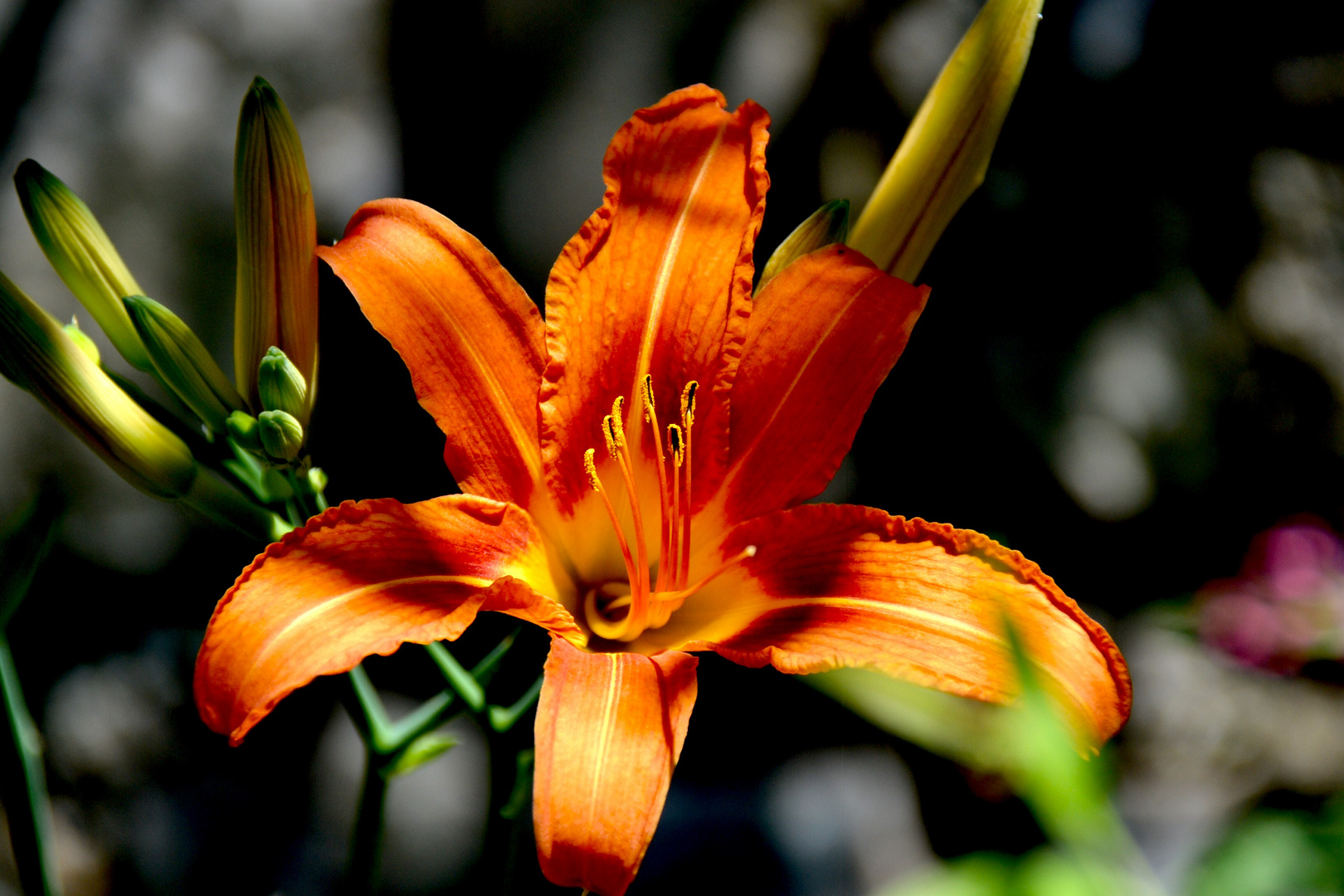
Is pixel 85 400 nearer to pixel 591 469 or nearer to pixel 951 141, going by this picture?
pixel 591 469

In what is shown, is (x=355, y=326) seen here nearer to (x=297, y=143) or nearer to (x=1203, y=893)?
(x=297, y=143)

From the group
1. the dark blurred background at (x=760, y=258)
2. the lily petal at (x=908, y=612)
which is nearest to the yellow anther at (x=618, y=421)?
the lily petal at (x=908, y=612)

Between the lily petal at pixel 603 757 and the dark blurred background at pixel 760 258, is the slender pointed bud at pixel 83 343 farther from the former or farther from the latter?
the dark blurred background at pixel 760 258

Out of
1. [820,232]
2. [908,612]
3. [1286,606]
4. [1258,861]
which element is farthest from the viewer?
[1286,606]

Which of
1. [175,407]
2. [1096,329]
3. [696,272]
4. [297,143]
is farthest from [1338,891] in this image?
[1096,329]

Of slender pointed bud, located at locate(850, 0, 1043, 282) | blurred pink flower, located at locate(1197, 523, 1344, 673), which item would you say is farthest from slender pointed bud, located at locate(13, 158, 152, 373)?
blurred pink flower, located at locate(1197, 523, 1344, 673)

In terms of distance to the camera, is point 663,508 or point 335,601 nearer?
point 335,601

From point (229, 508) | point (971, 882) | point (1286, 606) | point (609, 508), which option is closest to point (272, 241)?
point (229, 508)
